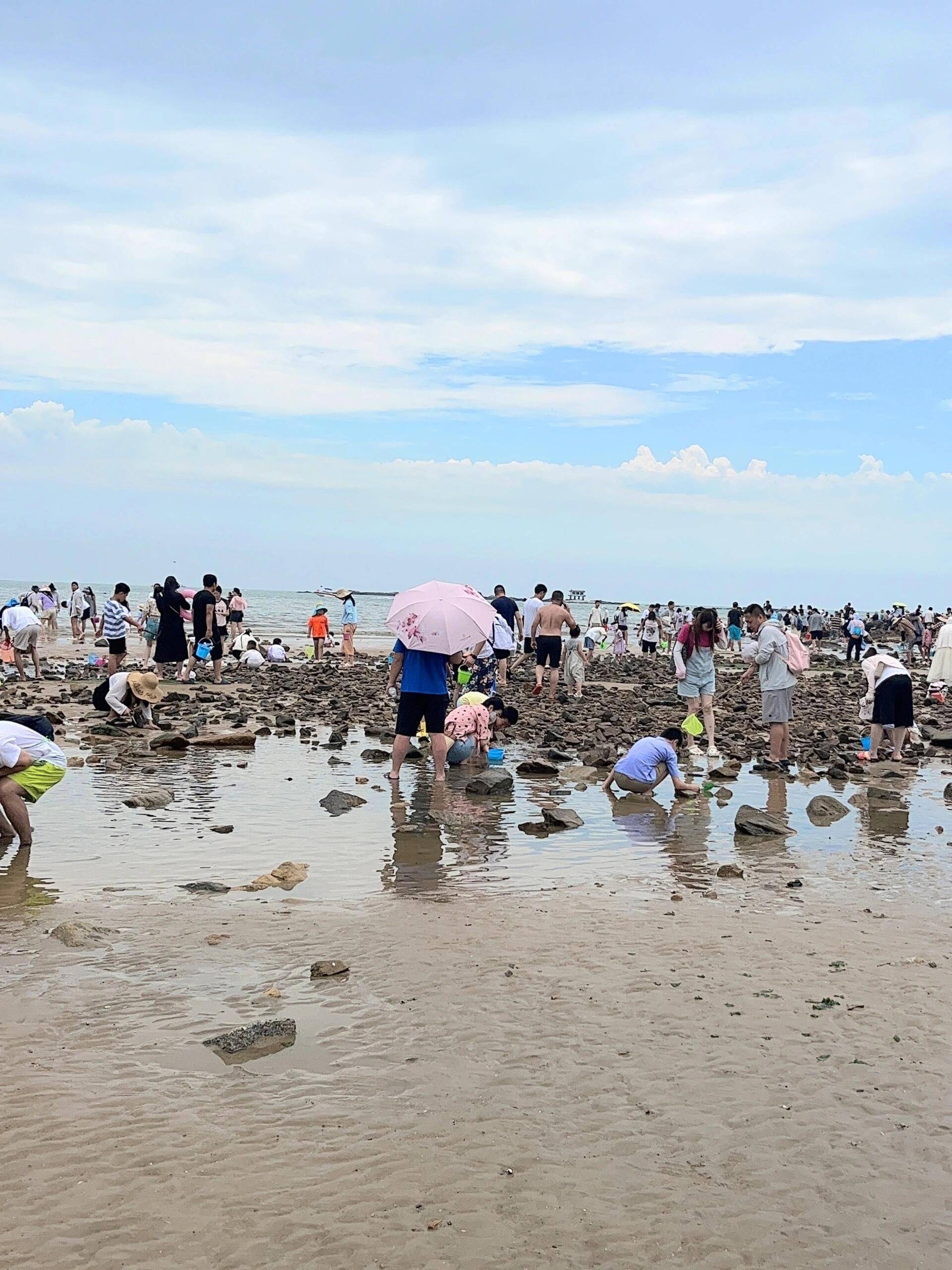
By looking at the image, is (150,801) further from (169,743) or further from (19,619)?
(19,619)

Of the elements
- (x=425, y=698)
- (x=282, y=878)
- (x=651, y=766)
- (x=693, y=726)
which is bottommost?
(x=282, y=878)

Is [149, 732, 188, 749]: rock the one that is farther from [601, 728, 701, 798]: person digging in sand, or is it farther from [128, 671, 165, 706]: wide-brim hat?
[601, 728, 701, 798]: person digging in sand

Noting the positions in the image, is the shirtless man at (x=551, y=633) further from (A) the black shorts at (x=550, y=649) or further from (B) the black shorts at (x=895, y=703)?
(B) the black shorts at (x=895, y=703)

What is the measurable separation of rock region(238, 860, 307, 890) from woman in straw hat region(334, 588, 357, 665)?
24758 mm

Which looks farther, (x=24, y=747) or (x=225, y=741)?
(x=225, y=741)

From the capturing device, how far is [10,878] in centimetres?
764

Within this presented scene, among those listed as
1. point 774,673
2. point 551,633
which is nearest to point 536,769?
point 774,673

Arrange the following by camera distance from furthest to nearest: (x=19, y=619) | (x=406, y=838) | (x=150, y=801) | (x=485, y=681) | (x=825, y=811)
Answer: (x=19, y=619), (x=485, y=681), (x=825, y=811), (x=150, y=801), (x=406, y=838)

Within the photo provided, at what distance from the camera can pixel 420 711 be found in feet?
38.2

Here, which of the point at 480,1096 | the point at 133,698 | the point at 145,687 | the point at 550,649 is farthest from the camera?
the point at 550,649

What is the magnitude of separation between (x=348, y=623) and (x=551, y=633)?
51.2ft

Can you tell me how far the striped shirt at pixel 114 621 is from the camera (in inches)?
779

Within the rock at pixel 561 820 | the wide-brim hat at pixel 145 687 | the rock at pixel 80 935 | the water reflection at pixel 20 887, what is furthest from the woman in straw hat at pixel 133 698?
the rock at pixel 80 935

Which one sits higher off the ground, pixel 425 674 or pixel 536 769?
pixel 425 674
